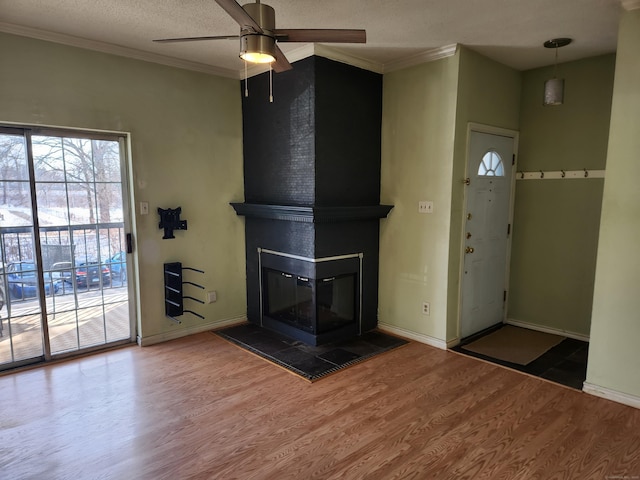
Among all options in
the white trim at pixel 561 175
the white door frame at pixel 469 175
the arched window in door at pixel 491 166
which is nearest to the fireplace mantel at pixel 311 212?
the white door frame at pixel 469 175

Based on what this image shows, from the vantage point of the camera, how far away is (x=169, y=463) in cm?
212

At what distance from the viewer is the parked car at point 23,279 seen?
310cm

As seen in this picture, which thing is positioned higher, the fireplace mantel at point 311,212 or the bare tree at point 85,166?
the bare tree at point 85,166

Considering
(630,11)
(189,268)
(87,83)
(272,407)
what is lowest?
(272,407)

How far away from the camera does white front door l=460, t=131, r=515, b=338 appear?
3656mm

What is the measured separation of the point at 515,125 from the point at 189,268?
3430mm

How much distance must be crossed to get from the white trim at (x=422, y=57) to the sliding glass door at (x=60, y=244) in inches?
97.3

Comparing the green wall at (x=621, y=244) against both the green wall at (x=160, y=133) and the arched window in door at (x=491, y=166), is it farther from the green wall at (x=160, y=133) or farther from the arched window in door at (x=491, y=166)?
the green wall at (x=160, y=133)

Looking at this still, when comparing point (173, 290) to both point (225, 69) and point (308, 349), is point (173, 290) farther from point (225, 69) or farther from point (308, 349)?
point (225, 69)

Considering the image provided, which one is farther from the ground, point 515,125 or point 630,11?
point 630,11

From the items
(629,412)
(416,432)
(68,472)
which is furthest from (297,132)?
(629,412)

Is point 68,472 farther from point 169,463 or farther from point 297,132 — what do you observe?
point 297,132

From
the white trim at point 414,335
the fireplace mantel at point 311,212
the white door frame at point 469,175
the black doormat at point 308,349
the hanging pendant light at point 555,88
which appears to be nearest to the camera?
the hanging pendant light at point 555,88

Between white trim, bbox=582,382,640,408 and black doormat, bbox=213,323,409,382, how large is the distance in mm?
1423
